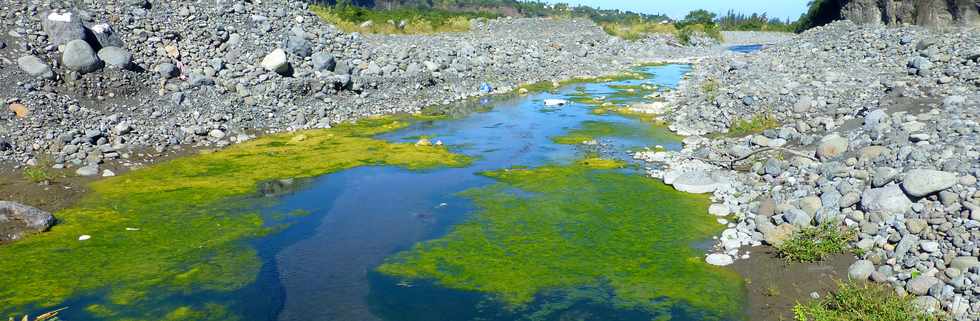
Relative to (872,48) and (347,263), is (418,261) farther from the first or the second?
(872,48)

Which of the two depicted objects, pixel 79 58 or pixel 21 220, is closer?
pixel 21 220

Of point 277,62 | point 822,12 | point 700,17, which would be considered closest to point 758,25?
point 700,17

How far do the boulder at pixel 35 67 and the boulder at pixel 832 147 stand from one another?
17.5 meters

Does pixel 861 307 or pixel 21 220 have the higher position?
pixel 861 307

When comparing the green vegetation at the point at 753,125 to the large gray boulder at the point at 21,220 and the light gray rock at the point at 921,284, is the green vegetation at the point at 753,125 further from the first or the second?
the large gray boulder at the point at 21,220

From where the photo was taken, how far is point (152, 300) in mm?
8375

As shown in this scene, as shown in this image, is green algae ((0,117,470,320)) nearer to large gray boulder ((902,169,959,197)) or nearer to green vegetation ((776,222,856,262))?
green vegetation ((776,222,856,262))

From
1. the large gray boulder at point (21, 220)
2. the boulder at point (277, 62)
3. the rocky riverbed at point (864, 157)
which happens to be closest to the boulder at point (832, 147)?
the rocky riverbed at point (864, 157)

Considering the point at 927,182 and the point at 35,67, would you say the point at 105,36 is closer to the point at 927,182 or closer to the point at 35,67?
the point at 35,67

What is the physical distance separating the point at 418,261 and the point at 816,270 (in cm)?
553

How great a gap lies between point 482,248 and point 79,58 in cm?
1271

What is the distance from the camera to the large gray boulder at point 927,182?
921cm

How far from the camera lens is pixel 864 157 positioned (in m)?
11.2

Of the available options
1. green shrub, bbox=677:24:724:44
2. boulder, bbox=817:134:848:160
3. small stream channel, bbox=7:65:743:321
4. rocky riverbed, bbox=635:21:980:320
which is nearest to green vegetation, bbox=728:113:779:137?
rocky riverbed, bbox=635:21:980:320
